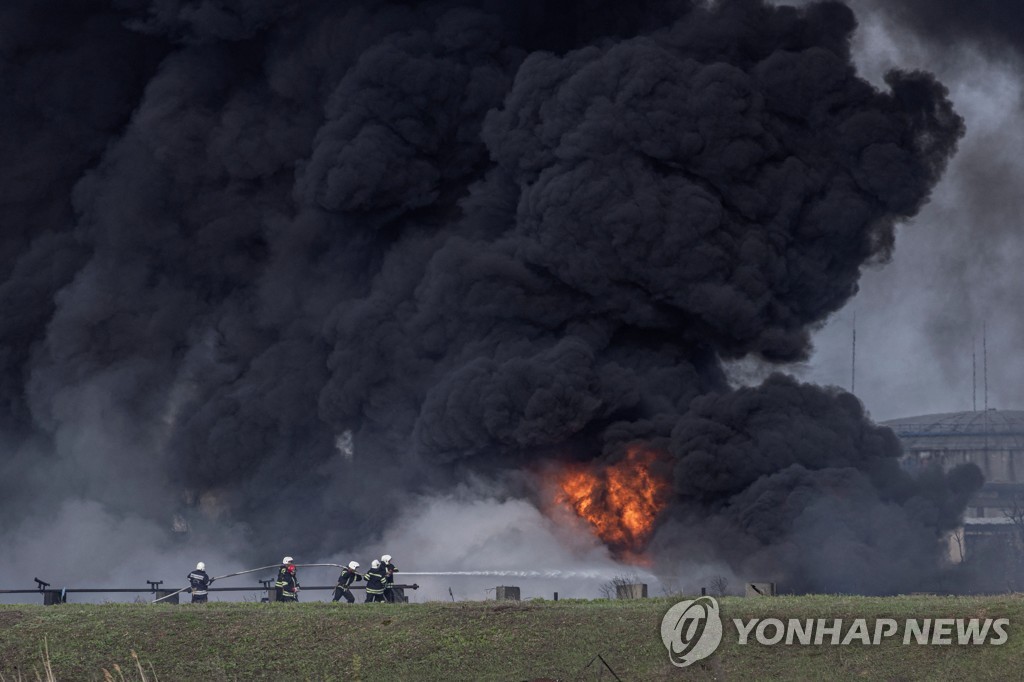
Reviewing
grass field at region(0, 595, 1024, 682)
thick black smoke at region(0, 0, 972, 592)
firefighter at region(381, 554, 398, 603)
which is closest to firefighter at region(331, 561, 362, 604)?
firefighter at region(381, 554, 398, 603)

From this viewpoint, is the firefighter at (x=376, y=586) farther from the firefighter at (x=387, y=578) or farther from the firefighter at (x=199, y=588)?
the firefighter at (x=199, y=588)

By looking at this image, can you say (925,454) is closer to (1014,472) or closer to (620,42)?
(1014,472)

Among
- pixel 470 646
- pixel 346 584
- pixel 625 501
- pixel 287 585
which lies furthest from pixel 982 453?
pixel 470 646

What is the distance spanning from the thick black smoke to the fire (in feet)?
2.39

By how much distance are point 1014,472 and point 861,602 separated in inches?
3434

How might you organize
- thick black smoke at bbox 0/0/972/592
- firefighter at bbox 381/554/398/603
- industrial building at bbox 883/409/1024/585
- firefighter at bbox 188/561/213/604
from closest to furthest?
firefighter at bbox 381/554/398/603
firefighter at bbox 188/561/213/604
thick black smoke at bbox 0/0/972/592
industrial building at bbox 883/409/1024/585

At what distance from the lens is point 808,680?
1073 inches

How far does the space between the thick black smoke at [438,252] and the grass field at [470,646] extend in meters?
14.3

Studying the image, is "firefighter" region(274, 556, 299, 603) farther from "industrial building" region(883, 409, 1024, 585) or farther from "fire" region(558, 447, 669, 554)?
"industrial building" region(883, 409, 1024, 585)

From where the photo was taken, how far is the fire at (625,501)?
5022cm

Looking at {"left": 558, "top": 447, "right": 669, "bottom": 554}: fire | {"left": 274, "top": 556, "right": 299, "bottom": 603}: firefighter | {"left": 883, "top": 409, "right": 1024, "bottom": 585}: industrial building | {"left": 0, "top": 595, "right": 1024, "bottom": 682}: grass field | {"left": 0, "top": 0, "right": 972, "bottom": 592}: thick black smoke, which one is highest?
{"left": 883, "top": 409, "right": 1024, "bottom": 585}: industrial building

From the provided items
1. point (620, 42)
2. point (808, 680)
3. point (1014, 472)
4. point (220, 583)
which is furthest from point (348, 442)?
point (1014, 472)

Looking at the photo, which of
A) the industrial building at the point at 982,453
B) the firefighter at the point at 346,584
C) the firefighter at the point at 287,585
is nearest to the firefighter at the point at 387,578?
the firefighter at the point at 346,584

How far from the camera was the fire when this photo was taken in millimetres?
50219
